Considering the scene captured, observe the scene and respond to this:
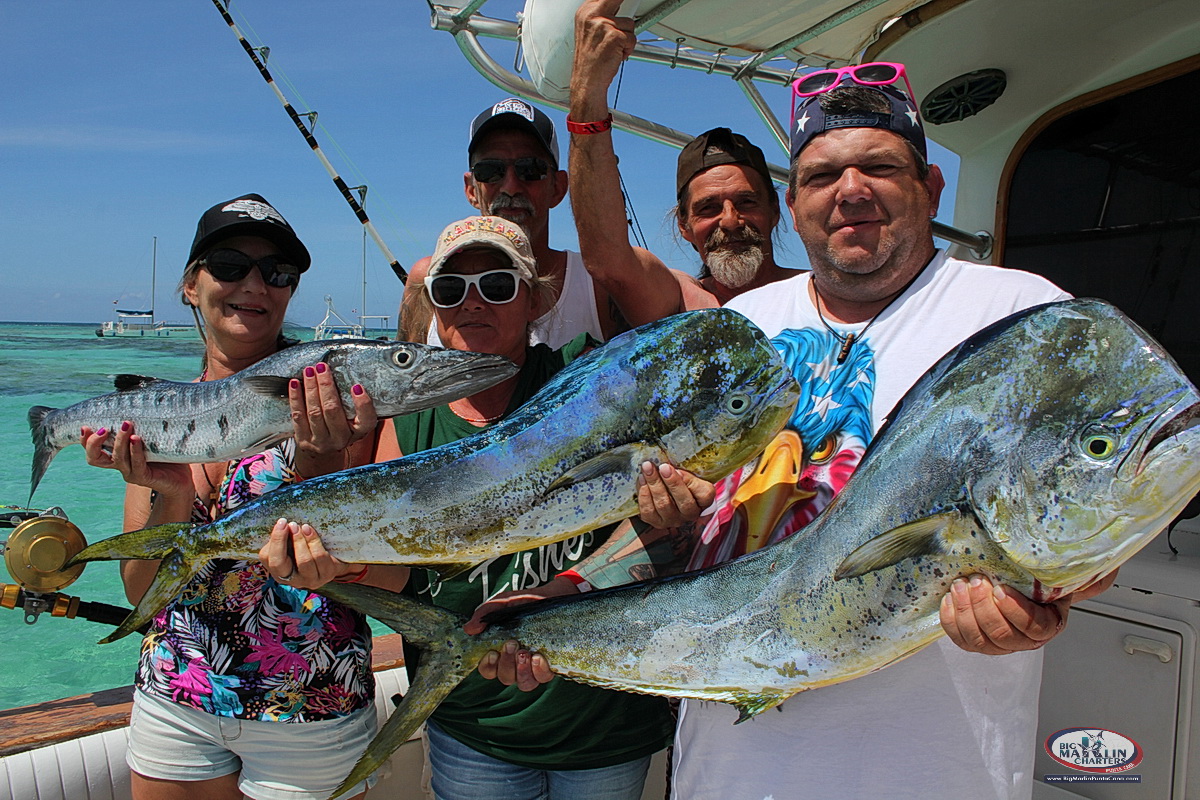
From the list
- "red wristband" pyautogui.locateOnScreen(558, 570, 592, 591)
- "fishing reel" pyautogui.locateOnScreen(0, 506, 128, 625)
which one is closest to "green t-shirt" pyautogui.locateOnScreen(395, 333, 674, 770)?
"red wristband" pyautogui.locateOnScreen(558, 570, 592, 591)

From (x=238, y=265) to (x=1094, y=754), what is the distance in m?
3.49

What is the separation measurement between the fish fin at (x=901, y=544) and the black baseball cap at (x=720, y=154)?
2.24m

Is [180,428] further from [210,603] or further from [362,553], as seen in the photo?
[362,553]

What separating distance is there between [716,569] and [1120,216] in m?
3.32

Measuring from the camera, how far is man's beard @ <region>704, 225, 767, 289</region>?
321cm

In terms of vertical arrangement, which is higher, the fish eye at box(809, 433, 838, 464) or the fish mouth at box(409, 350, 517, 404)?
the fish mouth at box(409, 350, 517, 404)

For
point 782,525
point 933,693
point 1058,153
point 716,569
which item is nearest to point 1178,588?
point 933,693

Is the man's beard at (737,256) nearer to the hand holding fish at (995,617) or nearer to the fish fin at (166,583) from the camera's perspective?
the hand holding fish at (995,617)

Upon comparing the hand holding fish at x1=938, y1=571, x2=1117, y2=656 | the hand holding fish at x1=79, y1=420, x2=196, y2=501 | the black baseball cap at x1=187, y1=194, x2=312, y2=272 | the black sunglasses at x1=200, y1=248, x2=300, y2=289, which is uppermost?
the black baseball cap at x1=187, y1=194, x2=312, y2=272

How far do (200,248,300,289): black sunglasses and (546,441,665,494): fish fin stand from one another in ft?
4.41

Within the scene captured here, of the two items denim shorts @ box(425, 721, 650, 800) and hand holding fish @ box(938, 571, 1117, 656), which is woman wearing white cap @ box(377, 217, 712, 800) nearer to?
denim shorts @ box(425, 721, 650, 800)

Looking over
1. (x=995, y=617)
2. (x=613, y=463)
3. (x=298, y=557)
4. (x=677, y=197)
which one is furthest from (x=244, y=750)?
(x=677, y=197)

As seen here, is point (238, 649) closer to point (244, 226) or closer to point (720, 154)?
point (244, 226)

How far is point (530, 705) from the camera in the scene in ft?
7.14
